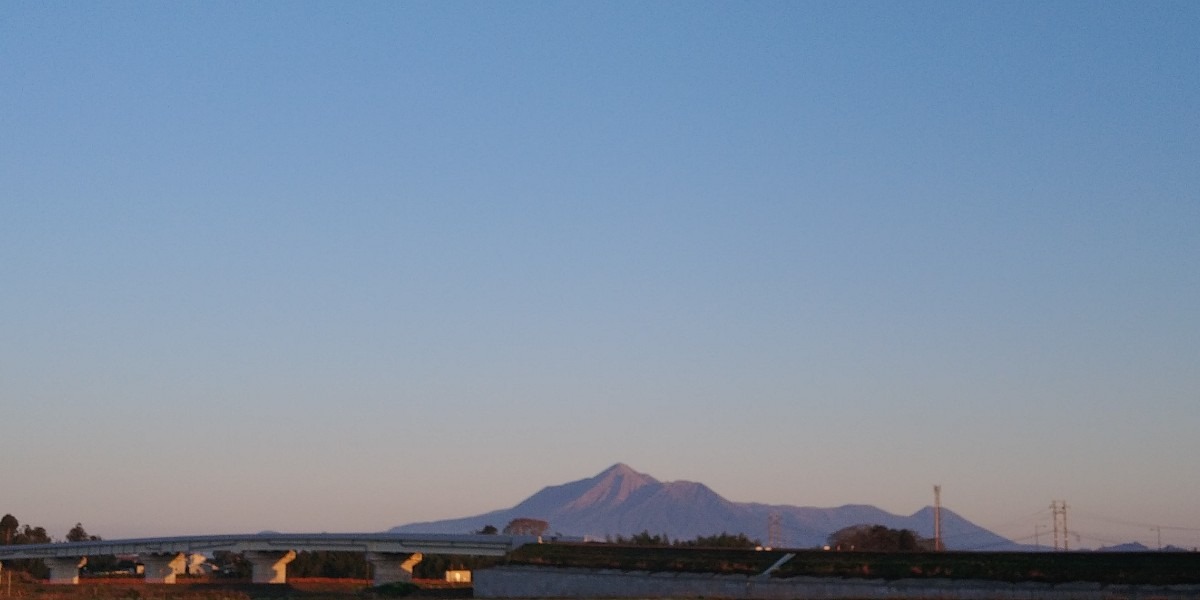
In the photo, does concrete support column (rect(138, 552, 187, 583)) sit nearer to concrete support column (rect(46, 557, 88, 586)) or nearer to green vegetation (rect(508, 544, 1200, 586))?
concrete support column (rect(46, 557, 88, 586))

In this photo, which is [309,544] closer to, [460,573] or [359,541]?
[359,541]

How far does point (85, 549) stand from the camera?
465ft

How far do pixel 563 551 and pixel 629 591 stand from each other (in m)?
19.1

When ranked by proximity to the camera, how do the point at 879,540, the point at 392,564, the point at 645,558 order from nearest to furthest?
the point at 645,558
the point at 392,564
the point at 879,540

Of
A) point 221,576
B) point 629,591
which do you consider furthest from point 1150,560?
point 221,576

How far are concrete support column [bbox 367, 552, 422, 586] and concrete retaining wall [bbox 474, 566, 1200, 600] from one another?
22935 mm

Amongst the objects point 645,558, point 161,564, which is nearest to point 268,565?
point 161,564

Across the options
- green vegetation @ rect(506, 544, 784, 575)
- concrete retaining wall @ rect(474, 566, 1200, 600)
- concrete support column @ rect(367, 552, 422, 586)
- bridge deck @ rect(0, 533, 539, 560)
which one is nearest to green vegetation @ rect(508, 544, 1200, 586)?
green vegetation @ rect(506, 544, 784, 575)

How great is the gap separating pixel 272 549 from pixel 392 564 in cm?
1353

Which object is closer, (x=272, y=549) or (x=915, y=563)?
(x=915, y=563)

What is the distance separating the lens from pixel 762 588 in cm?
8619

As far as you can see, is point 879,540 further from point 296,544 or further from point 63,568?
point 63,568

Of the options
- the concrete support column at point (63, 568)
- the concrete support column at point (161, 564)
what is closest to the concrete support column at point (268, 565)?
the concrete support column at point (161, 564)

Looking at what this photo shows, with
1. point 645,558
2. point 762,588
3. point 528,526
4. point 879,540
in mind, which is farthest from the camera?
point 528,526
